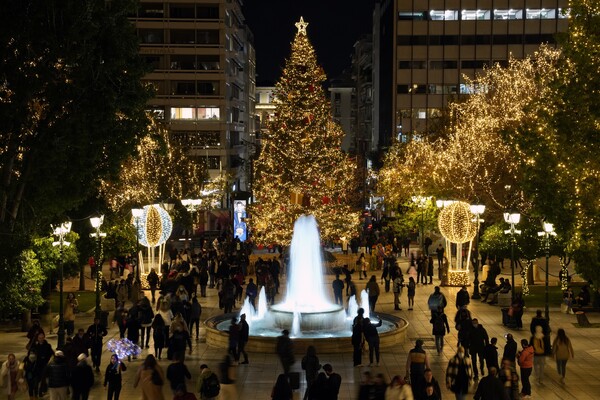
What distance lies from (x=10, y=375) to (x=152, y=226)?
21.6 metres

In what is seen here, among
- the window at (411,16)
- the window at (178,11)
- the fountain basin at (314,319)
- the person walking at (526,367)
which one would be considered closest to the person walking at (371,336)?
the person walking at (526,367)

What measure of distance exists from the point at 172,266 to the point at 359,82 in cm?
11289

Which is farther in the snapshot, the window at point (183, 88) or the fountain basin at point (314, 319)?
the window at point (183, 88)

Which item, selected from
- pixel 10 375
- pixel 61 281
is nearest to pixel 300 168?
pixel 61 281

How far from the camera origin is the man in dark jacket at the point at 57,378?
17.8 m

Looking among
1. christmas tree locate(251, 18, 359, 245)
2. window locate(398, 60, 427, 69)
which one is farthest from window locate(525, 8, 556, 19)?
christmas tree locate(251, 18, 359, 245)

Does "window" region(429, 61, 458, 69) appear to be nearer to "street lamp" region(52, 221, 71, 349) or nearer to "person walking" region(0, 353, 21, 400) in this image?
"street lamp" region(52, 221, 71, 349)

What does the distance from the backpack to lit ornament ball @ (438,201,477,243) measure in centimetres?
2440

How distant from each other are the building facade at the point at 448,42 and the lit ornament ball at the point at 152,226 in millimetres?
55658

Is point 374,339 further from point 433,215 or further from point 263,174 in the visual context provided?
point 433,215

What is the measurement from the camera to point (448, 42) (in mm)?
97062

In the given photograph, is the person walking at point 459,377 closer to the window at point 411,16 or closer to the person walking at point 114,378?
the person walking at point 114,378

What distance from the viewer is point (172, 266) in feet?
136

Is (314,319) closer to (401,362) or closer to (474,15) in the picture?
(401,362)
